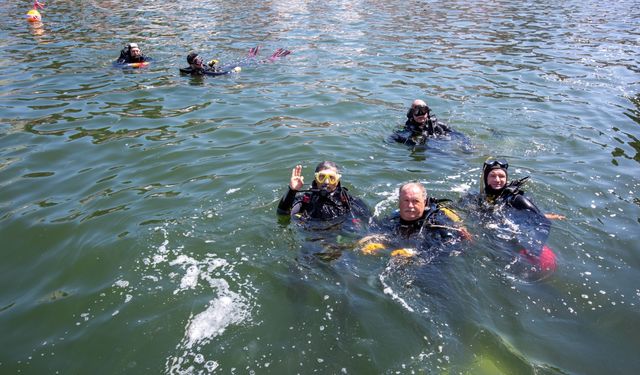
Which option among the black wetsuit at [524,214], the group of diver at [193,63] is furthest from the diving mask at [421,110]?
the group of diver at [193,63]

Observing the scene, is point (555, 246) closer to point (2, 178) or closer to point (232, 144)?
point (232, 144)

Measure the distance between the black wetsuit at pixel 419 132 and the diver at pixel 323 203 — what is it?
3.13m

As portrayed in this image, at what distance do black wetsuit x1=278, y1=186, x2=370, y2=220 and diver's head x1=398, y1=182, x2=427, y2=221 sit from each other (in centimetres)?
84

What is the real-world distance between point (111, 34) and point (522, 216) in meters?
18.7

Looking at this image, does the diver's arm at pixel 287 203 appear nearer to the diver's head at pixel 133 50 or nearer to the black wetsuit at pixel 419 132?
the black wetsuit at pixel 419 132

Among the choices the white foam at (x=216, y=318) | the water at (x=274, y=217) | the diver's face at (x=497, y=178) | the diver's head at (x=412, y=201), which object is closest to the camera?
the water at (x=274, y=217)

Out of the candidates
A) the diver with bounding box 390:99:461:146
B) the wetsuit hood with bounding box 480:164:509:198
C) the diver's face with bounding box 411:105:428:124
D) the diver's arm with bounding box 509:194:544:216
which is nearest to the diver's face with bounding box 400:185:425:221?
the wetsuit hood with bounding box 480:164:509:198

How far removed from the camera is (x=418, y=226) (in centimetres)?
540

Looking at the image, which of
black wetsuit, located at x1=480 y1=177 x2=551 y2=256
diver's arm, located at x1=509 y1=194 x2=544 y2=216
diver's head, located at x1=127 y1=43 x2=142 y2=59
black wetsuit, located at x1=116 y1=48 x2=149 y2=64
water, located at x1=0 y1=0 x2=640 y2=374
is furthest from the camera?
black wetsuit, located at x1=116 y1=48 x2=149 y2=64

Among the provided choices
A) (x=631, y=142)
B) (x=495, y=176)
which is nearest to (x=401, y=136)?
(x=495, y=176)

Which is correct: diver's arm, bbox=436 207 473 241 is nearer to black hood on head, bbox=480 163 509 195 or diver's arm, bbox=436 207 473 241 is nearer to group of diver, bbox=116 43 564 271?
group of diver, bbox=116 43 564 271

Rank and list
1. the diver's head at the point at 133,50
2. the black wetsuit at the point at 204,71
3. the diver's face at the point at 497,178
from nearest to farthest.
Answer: the diver's face at the point at 497,178, the black wetsuit at the point at 204,71, the diver's head at the point at 133,50

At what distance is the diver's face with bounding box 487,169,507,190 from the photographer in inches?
235

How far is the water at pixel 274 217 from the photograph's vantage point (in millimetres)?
4090
